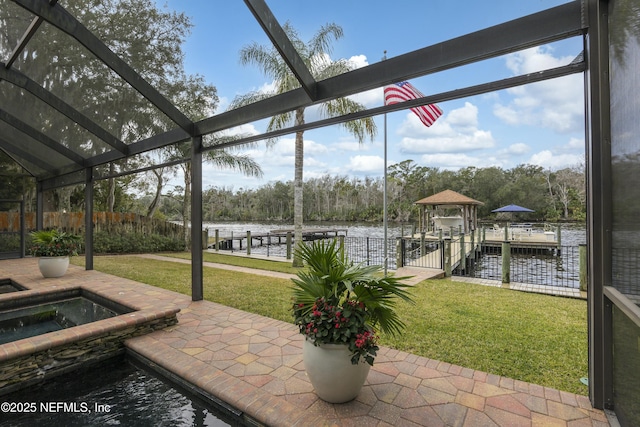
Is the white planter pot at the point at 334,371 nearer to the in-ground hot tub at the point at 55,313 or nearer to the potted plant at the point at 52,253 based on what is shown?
the in-ground hot tub at the point at 55,313

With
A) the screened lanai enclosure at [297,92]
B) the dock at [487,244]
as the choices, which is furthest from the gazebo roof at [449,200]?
the screened lanai enclosure at [297,92]

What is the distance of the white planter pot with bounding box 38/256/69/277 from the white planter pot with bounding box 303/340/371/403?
276 inches

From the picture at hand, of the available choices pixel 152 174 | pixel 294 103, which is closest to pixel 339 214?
pixel 152 174

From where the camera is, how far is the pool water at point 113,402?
2.41 metres

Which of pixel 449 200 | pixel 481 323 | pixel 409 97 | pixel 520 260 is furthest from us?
A: pixel 449 200

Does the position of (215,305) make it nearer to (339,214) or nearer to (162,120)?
(162,120)

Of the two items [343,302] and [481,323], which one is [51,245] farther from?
[481,323]

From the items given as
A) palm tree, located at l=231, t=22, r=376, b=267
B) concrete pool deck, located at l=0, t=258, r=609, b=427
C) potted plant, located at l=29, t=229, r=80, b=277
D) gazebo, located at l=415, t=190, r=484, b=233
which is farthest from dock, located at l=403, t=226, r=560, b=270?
potted plant, located at l=29, t=229, r=80, b=277

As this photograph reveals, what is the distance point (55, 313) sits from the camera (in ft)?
16.7

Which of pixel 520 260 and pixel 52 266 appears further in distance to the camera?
pixel 520 260

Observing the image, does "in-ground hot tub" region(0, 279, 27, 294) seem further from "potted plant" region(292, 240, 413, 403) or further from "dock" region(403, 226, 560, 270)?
"dock" region(403, 226, 560, 270)

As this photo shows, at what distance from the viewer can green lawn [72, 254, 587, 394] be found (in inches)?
119

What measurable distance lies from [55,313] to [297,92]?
5.09 metres

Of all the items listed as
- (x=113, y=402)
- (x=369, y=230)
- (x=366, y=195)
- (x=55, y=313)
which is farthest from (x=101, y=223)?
(x=366, y=195)
